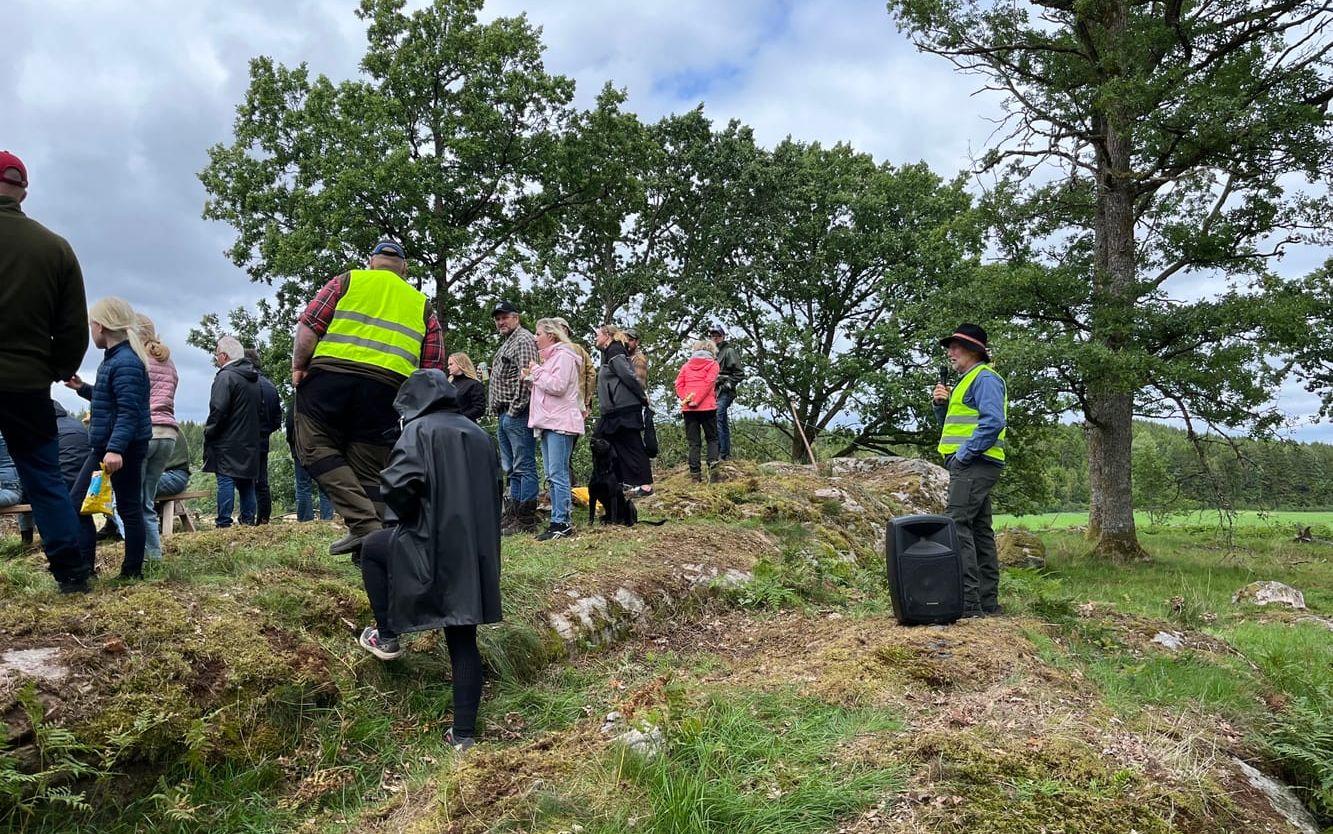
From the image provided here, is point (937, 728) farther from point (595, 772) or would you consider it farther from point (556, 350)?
point (556, 350)

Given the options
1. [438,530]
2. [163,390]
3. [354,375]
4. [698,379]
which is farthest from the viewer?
[698,379]

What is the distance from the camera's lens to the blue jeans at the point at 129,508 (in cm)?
473

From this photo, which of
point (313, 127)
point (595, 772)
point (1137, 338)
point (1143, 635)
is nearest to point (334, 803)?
point (595, 772)

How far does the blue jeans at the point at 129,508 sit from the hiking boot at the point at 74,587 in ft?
1.12

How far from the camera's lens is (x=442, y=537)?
12.0 feet

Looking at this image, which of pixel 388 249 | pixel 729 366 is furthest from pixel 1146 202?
pixel 388 249

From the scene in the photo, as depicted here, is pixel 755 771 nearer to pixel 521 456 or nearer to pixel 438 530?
pixel 438 530

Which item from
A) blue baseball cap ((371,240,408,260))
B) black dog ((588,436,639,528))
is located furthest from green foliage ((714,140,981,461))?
blue baseball cap ((371,240,408,260))

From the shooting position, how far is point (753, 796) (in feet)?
9.44

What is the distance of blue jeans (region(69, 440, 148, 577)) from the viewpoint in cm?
473

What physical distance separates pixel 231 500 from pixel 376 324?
5.38 metres

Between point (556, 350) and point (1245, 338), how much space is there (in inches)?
506

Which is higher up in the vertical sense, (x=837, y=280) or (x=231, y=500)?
(x=837, y=280)

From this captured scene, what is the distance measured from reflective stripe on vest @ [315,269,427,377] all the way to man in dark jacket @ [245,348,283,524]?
14.4 ft
